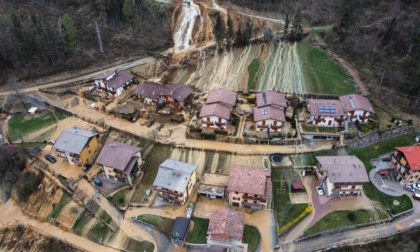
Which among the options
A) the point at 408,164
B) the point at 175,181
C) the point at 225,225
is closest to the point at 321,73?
the point at 408,164

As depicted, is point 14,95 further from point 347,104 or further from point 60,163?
point 347,104

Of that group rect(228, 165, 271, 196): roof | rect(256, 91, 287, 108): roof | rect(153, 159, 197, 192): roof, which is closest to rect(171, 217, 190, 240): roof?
rect(153, 159, 197, 192): roof

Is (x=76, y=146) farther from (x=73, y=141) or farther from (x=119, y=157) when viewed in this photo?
(x=119, y=157)

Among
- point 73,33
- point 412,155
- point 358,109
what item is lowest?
point 412,155

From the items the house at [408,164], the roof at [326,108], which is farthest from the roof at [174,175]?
the house at [408,164]

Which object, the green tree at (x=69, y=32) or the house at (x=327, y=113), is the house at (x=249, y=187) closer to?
the house at (x=327, y=113)

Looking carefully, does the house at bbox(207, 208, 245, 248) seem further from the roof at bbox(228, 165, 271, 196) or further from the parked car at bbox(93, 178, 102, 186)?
the parked car at bbox(93, 178, 102, 186)
